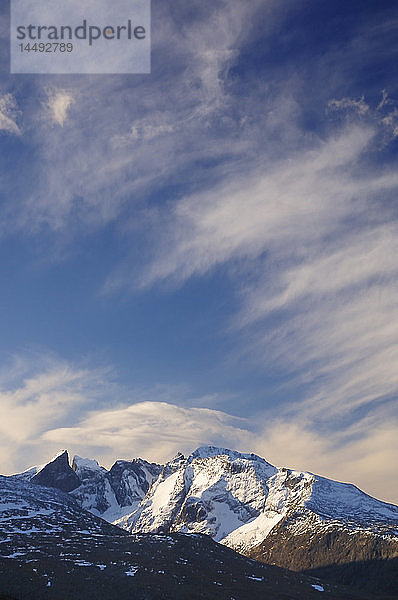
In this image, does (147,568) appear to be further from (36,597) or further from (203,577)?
(36,597)

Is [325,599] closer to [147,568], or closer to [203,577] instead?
[203,577]

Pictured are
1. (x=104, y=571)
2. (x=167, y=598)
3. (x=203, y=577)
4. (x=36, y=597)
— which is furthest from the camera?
(x=203, y=577)

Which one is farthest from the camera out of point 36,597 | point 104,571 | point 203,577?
point 203,577

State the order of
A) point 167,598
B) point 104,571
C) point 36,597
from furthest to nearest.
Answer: point 104,571 → point 167,598 → point 36,597

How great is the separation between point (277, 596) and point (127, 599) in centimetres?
5875

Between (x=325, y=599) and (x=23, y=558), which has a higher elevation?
(x=23, y=558)

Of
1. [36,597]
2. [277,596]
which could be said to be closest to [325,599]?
[277,596]

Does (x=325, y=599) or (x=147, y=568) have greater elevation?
(x=147, y=568)

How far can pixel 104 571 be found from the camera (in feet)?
581

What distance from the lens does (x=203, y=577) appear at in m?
189

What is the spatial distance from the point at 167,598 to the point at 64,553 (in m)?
59.3

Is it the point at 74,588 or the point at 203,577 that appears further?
the point at 203,577

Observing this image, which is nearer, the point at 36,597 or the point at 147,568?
the point at 36,597

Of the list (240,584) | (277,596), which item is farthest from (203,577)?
(277,596)
